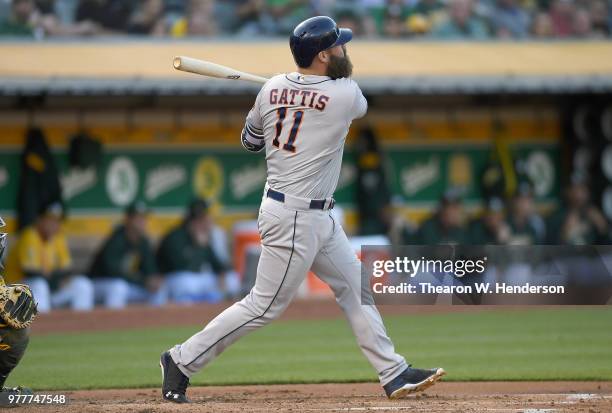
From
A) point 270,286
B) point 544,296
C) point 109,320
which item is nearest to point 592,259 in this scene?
point 544,296

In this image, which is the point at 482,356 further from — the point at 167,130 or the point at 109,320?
the point at 167,130

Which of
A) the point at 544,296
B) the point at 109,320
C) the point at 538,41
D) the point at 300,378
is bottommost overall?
the point at 109,320

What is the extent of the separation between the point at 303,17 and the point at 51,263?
4198mm

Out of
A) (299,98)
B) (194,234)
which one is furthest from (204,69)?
(194,234)

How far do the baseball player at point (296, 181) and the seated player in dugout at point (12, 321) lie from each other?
2.33ft

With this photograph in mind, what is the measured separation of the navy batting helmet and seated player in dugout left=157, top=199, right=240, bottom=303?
706 centimetres

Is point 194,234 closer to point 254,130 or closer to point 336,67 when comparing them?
point 254,130

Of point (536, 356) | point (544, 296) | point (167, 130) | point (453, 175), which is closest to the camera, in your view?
point (544, 296)

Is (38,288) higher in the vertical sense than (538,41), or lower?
lower

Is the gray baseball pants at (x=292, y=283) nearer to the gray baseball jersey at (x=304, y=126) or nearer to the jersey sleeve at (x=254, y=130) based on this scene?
the gray baseball jersey at (x=304, y=126)

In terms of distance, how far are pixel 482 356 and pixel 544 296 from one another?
2.27m

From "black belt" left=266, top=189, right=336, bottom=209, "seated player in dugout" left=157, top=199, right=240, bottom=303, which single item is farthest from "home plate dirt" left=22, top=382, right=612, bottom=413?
"seated player in dugout" left=157, top=199, right=240, bottom=303

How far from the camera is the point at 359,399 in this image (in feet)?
19.9

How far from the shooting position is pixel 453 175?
14680 mm
